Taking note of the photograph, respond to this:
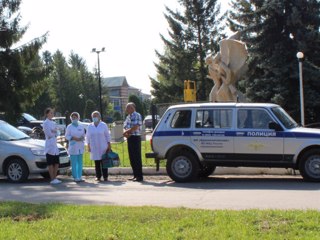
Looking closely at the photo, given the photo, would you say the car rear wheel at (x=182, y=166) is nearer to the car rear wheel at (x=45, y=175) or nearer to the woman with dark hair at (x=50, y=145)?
the woman with dark hair at (x=50, y=145)

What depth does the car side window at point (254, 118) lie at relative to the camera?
39.6 ft

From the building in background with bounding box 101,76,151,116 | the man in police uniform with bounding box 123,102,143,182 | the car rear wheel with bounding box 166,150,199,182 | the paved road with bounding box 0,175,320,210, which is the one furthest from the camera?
the building in background with bounding box 101,76,151,116

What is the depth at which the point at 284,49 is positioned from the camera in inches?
1054

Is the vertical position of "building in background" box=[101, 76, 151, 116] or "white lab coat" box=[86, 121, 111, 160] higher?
"building in background" box=[101, 76, 151, 116]

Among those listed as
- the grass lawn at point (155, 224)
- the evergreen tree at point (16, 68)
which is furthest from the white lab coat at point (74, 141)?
the evergreen tree at point (16, 68)

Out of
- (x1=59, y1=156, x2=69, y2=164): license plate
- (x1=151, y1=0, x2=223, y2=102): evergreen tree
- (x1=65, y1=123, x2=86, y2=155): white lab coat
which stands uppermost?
(x1=151, y1=0, x2=223, y2=102): evergreen tree

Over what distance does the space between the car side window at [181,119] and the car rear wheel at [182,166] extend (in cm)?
64

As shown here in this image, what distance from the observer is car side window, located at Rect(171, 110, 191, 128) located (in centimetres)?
1274

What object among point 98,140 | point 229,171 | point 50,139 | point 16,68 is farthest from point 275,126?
point 16,68

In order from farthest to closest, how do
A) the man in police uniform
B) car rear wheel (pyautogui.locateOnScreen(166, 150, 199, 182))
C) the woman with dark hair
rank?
1. the man in police uniform
2. the woman with dark hair
3. car rear wheel (pyautogui.locateOnScreen(166, 150, 199, 182))

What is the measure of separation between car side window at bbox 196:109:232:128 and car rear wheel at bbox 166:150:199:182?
0.79 m

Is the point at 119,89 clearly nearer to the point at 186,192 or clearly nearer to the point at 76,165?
the point at 76,165

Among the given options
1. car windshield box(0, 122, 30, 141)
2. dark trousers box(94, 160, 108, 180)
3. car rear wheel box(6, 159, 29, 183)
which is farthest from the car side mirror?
car windshield box(0, 122, 30, 141)

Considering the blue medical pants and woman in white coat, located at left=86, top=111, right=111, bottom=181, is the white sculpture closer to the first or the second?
woman in white coat, located at left=86, top=111, right=111, bottom=181
